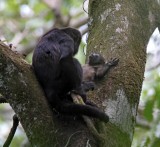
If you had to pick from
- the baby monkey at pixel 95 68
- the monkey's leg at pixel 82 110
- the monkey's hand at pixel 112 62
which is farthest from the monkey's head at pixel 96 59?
the monkey's leg at pixel 82 110

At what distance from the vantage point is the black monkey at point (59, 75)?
217 centimetres

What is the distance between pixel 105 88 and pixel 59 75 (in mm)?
260

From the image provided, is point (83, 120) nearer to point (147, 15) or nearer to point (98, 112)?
point (98, 112)

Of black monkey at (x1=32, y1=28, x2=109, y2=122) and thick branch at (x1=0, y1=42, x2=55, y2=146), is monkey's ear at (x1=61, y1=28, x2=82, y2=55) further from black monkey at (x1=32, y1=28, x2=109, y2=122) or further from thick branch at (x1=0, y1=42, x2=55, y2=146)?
thick branch at (x1=0, y1=42, x2=55, y2=146)

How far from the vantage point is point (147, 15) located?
288 cm

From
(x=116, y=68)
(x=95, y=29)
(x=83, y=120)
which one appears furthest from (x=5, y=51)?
(x=95, y=29)

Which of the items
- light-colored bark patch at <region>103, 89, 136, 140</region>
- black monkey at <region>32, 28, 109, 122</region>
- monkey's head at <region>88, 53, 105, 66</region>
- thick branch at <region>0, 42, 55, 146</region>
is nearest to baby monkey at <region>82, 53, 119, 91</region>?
monkey's head at <region>88, 53, 105, 66</region>

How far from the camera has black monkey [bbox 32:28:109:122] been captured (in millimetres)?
2166

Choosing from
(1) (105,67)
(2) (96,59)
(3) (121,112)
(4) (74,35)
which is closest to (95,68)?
(2) (96,59)

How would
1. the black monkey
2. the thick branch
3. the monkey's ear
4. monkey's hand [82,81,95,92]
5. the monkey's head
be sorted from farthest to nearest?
the monkey's ear
the monkey's head
monkey's hand [82,81,95,92]
the black monkey
the thick branch

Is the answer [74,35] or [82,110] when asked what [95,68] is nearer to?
[74,35]

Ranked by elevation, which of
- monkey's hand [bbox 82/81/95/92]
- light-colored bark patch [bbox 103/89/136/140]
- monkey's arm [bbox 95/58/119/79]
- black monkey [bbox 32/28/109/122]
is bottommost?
light-colored bark patch [bbox 103/89/136/140]

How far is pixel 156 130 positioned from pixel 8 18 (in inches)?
189

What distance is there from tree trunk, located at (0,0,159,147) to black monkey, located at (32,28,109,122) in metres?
0.06
